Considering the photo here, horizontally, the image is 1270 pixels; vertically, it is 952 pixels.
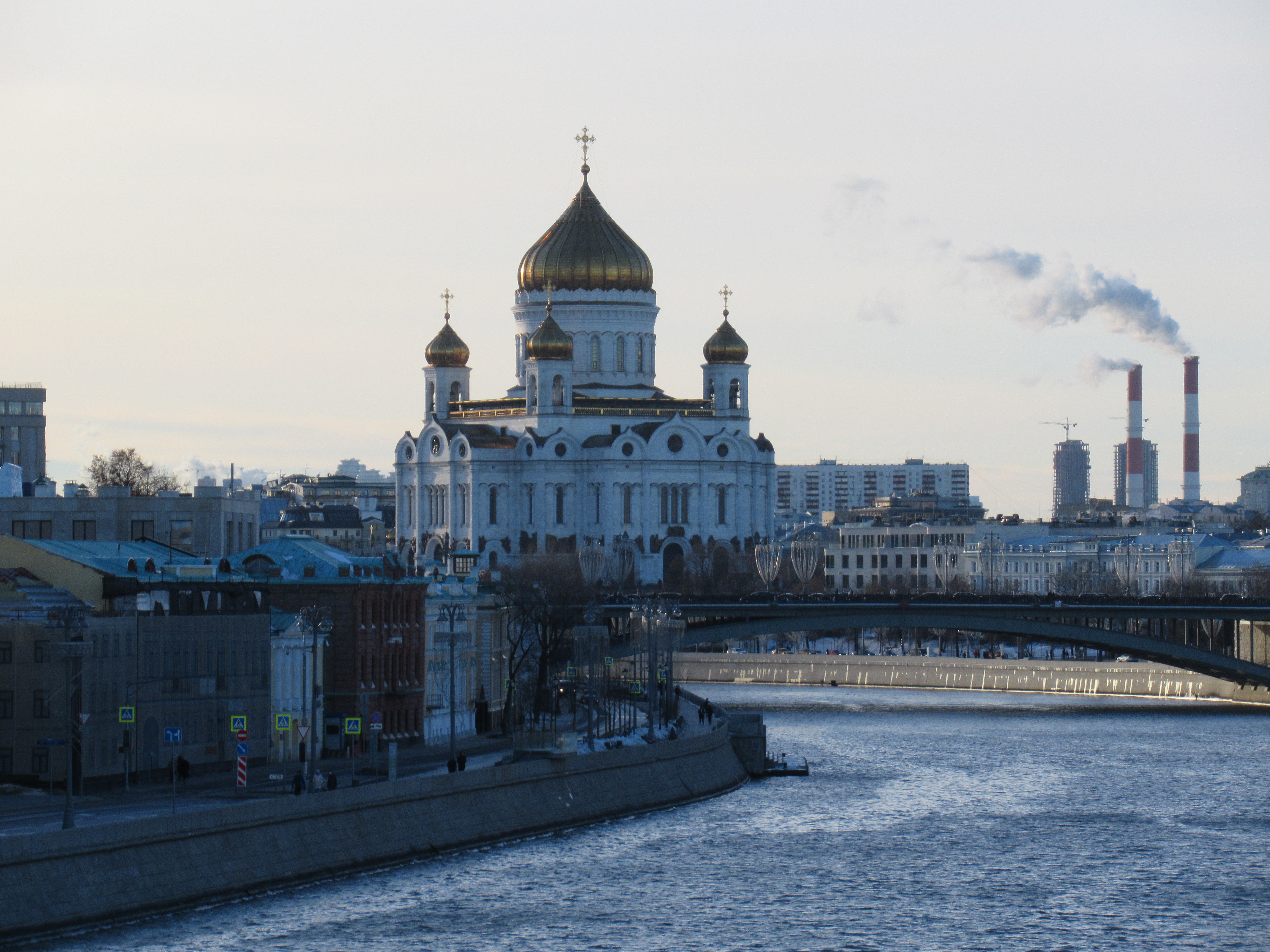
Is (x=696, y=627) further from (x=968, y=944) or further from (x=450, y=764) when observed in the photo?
(x=968, y=944)

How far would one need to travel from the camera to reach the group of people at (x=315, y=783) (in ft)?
120

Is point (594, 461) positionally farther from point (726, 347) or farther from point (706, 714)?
point (706, 714)

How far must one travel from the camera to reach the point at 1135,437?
6545 inches

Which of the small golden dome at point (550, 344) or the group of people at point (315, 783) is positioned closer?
the group of people at point (315, 783)

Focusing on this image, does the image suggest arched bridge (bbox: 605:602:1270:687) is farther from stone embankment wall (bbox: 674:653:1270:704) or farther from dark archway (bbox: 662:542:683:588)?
dark archway (bbox: 662:542:683:588)

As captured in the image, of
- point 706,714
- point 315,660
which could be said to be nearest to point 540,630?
point 706,714

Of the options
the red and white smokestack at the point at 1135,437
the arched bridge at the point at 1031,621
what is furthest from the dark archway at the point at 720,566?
the red and white smokestack at the point at 1135,437

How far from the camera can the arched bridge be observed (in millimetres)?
73938

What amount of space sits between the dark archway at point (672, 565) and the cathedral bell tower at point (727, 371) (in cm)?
691

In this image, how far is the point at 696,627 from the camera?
79312mm

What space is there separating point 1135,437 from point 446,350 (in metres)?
60.4

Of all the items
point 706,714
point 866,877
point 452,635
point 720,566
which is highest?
point 720,566

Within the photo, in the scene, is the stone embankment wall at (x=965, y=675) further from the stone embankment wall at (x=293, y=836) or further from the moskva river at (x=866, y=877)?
the stone embankment wall at (x=293, y=836)

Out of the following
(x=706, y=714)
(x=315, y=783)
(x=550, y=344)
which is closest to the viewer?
(x=315, y=783)
